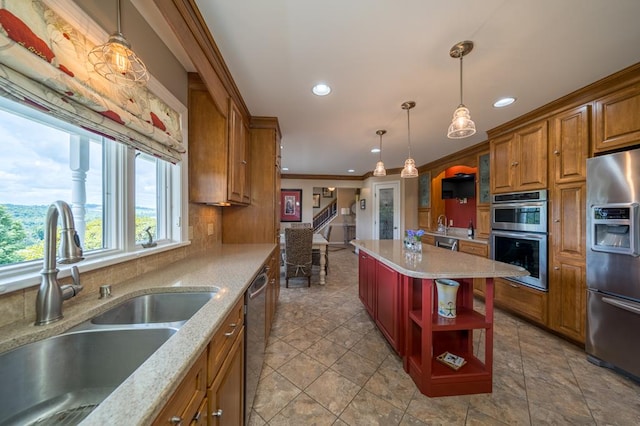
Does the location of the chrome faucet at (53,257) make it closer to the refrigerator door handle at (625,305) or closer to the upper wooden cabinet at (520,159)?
the refrigerator door handle at (625,305)

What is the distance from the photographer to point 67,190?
3.52 feet

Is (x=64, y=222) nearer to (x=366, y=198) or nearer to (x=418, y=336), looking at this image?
(x=418, y=336)

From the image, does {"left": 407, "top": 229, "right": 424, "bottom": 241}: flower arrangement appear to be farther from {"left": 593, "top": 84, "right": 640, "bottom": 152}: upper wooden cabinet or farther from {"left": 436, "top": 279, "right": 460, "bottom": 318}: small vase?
{"left": 593, "top": 84, "right": 640, "bottom": 152}: upper wooden cabinet

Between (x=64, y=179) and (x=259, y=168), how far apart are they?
6.29 feet

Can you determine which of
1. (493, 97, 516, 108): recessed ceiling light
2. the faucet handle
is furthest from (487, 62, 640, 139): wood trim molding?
the faucet handle

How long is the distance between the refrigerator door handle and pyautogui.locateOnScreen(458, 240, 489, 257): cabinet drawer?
1337 millimetres

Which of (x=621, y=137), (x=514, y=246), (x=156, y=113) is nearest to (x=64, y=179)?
(x=156, y=113)

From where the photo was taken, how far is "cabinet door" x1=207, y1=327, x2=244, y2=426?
33.4 inches

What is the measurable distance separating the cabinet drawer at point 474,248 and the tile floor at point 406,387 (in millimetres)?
1038

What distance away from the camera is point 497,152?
305 centimetres

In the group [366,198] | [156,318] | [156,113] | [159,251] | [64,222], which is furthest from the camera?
[366,198]

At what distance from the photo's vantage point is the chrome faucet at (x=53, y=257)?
2.60 feet

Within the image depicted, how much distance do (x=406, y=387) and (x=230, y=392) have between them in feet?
4.30

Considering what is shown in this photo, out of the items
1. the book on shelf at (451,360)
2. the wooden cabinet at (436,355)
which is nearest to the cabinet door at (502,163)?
the wooden cabinet at (436,355)
